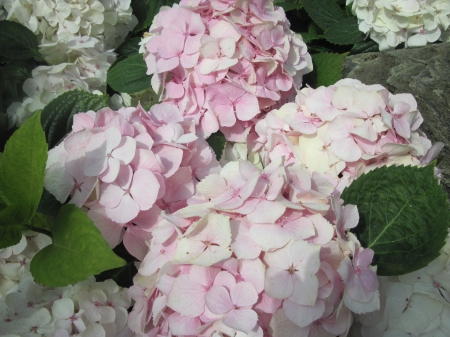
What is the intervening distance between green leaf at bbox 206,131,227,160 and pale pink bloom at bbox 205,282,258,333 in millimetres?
496

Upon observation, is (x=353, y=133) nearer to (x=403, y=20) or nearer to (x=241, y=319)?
(x=241, y=319)

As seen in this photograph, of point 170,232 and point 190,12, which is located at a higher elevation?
point 190,12

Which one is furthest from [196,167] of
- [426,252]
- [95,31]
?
[95,31]

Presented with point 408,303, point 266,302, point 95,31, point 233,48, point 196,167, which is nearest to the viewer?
point 266,302

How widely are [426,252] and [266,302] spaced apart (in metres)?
0.31

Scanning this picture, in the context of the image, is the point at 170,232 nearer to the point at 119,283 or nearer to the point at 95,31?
the point at 119,283

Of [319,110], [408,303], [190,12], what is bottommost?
[408,303]

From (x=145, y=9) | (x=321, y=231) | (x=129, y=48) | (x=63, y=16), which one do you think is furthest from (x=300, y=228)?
(x=145, y=9)

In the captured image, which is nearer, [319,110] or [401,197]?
[401,197]

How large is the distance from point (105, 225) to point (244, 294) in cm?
28

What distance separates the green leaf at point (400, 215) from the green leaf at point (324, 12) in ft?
3.00

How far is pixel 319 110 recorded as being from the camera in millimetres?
946

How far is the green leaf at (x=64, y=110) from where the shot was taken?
1005 millimetres

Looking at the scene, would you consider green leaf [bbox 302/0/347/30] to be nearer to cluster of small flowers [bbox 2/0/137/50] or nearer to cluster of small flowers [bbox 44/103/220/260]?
cluster of small flowers [bbox 2/0/137/50]
